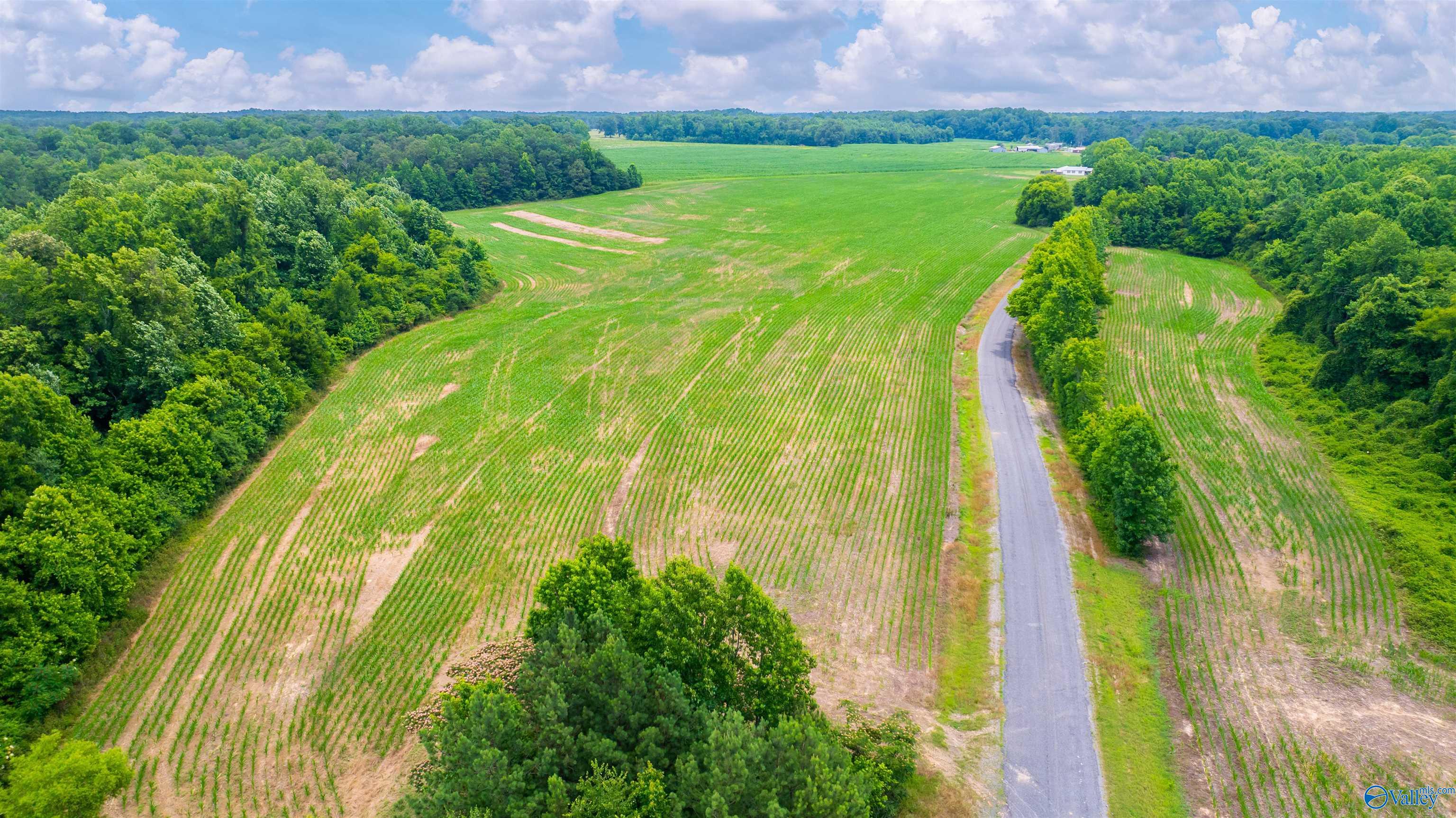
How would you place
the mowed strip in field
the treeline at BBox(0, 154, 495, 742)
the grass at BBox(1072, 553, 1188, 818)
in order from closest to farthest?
1. the grass at BBox(1072, 553, 1188, 818)
2. the mowed strip in field
3. the treeline at BBox(0, 154, 495, 742)

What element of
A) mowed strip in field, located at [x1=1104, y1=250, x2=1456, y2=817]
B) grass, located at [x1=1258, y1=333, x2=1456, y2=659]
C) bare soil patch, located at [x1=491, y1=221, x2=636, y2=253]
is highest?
bare soil patch, located at [x1=491, y1=221, x2=636, y2=253]

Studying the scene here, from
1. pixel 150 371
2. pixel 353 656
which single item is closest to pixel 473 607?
pixel 353 656

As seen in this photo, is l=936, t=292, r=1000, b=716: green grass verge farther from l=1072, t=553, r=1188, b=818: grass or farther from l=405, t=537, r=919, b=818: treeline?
l=1072, t=553, r=1188, b=818: grass

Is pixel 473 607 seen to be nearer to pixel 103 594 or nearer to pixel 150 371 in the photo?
pixel 103 594

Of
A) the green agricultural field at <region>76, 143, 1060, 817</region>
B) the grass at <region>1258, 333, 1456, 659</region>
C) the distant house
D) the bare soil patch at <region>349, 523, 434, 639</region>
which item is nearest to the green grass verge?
the green agricultural field at <region>76, 143, 1060, 817</region>

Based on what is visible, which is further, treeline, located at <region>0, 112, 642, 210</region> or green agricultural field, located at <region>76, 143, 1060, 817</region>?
treeline, located at <region>0, 112, 642, 210</region>

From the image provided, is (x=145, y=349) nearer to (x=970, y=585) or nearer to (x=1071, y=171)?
(x=970, y=585)

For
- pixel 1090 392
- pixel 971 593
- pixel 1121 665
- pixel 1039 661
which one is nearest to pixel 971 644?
pixel 1039 661

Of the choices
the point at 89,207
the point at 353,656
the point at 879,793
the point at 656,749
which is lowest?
the point at 353,656
